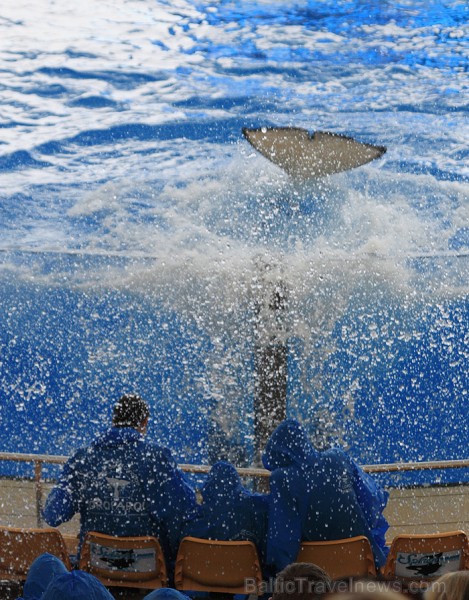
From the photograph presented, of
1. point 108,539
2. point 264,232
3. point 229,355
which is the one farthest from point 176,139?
point 229,355

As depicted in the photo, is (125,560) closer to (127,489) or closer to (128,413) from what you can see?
(127,489)

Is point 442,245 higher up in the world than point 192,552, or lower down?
lower down

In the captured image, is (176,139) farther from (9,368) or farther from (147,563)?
(9,368)

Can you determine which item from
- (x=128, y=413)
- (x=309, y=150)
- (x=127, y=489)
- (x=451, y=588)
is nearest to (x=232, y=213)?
(x=309, y=150)

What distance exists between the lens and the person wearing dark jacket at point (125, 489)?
3.39 meters

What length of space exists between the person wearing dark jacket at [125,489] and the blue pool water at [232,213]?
3.33 metres

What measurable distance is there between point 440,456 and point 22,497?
15322 mm

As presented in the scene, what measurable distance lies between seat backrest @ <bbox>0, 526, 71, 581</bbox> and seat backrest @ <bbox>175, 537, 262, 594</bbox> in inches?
19.9

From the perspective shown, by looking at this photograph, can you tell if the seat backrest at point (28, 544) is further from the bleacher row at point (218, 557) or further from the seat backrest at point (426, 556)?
the seat backrest at point (426, 556)

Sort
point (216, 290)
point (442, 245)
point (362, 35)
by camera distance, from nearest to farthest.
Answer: point (362, 35)
point (442, 245)
point (216, 290)

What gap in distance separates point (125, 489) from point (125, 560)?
32cm

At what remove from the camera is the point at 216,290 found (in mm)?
13031

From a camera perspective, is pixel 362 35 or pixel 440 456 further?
pixel 440 456

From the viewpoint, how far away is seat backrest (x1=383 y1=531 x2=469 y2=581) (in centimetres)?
312
